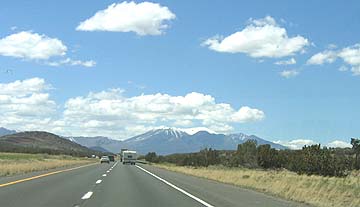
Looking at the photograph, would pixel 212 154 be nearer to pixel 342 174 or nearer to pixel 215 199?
pixel 342 174

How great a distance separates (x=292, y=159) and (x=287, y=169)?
2.21 m

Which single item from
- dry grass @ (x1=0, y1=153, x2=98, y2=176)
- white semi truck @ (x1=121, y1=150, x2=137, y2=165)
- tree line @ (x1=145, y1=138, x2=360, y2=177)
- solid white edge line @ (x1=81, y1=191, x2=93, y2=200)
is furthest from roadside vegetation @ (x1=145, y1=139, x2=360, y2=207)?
dry grass @ (x1=0, y1=153, x2=98, y2=176)

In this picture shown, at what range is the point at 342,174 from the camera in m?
55.7

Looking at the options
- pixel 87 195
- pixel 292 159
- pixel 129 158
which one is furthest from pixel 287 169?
pixel 87 195

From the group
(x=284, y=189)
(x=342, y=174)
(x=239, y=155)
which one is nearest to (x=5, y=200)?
(x=284, y=189)

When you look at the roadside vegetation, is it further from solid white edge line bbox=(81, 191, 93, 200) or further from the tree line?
solid white edge line bbox=(81, 191, 93, 200)

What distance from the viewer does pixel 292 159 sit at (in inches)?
2977

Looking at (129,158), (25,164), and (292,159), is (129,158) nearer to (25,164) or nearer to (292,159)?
(292,159)

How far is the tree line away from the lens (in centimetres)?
5888

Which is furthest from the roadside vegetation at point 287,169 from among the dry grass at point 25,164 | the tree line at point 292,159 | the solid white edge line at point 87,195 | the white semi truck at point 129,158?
the dry grass at point 25,164

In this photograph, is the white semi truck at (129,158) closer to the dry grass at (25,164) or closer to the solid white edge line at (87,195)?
the dry grass at (25,164)

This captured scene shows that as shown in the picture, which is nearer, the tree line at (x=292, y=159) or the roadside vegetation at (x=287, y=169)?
the roadside vegetation at (x=287, y=169)

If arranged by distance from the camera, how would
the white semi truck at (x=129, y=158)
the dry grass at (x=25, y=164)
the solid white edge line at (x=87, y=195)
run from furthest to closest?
the white semi truck at (x=129, y=158) < the dry grass at (x=25, y=164) < the solid white edge line at (x=87, y=195)

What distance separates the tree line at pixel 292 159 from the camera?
58.9m
